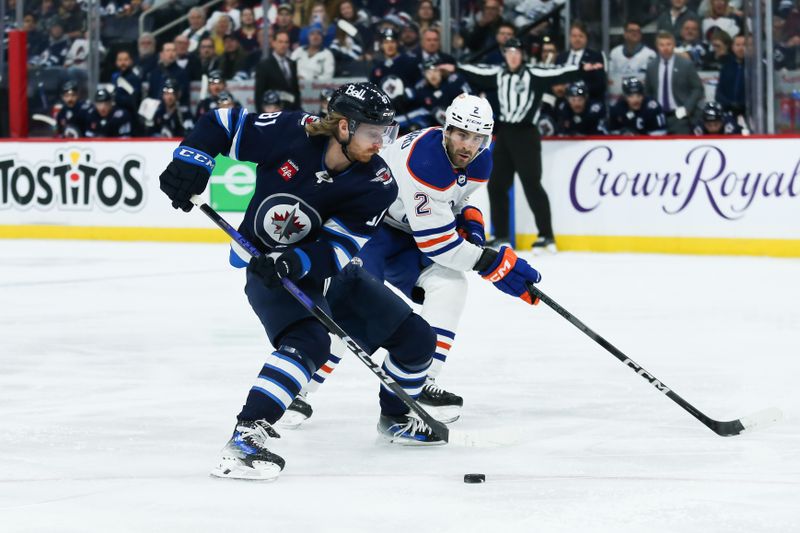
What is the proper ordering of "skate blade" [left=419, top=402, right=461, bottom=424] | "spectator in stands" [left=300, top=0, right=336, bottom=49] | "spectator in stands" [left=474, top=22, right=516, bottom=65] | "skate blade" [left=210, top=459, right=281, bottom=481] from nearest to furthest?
1. "skate blade" [left=210, top=459, right=281, bottom=481]
2. "skate blade" [left=419, top=402, right=461, bottom=424]
3. "spectator in stands" [left=474, top=22, right=516, bottom=65]
4. "spectator in stands" [left=300, top=0, right=336, bottom=49]

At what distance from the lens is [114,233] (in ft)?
37.3

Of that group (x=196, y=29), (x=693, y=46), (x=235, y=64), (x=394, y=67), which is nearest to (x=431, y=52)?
(x=394, y=67)

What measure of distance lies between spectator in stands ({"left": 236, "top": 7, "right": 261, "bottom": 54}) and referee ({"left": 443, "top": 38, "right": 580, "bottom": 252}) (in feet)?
7.85

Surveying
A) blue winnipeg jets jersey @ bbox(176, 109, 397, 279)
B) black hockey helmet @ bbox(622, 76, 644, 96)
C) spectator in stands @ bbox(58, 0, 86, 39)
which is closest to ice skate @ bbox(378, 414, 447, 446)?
blue winnipeg jets jersey @ bbox(176, 109, 397, 279)

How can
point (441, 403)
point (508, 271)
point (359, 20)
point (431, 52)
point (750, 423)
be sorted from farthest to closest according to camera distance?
1. point (359, 20)
2. point (431, 52)
3. point (441, 403)
4. point (508, 271)
5. point (750, 423)

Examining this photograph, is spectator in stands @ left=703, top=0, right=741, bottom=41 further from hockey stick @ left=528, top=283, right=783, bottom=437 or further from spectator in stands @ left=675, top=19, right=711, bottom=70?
hockey stick @ left=528, top=283, right=783, bottom=437

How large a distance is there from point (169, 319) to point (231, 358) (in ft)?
4.04

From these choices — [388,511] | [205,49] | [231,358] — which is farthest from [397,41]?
[388,511]

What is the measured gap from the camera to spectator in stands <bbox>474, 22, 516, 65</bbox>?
10.5 metres

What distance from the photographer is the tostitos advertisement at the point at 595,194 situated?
30.8ft

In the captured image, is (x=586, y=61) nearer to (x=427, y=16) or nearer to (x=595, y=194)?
(x=595, y=194)

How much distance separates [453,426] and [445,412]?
7 centimetres

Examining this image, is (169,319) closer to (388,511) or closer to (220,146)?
(220,146)

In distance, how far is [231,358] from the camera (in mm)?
5418
